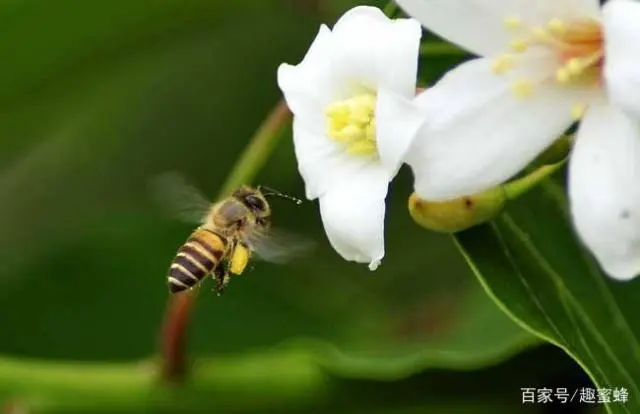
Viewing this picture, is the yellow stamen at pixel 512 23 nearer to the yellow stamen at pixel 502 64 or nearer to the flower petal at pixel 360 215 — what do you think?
the yellow stamen at pixel 502 64

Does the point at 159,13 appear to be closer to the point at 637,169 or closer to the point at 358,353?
the point at 358,353

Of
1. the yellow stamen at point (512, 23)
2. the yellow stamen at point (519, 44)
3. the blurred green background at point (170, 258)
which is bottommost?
the blurred green background at point (170, 258)

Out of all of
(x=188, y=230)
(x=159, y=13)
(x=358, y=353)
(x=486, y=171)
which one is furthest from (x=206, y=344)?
(x=486, y=171)

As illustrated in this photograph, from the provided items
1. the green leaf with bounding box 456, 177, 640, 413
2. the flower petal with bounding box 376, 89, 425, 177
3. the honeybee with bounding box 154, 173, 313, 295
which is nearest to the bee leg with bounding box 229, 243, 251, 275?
the honeybee with bounding box 154, 173, 313, 295

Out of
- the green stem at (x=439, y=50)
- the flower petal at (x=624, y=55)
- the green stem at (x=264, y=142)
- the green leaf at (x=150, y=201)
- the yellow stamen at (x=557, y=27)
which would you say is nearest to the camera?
the flower petal at (x=624, y=55)

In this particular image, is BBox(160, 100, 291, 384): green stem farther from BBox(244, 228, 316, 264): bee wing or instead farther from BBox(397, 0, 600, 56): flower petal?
BBox(397, 0, 600, 56): flower petal

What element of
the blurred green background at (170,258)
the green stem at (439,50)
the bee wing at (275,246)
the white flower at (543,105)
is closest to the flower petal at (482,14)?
the white flower at (543,105)
